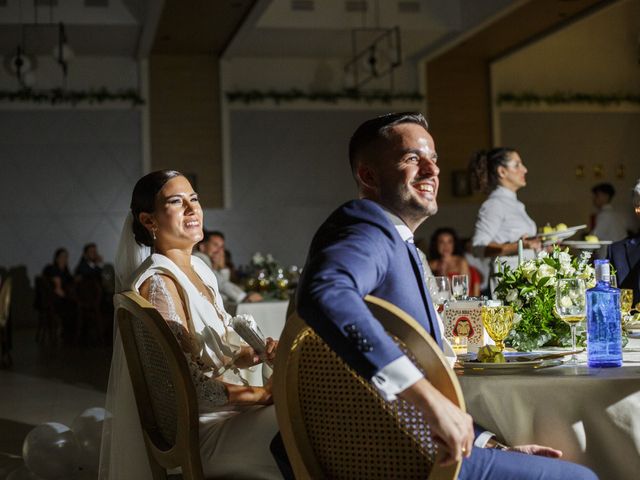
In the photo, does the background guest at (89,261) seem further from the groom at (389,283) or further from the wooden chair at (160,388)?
the groom at (389,283)

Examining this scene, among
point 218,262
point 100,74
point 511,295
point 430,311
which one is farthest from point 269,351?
point 100,74

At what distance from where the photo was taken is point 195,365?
2.64 m

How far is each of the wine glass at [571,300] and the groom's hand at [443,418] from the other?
1018mm

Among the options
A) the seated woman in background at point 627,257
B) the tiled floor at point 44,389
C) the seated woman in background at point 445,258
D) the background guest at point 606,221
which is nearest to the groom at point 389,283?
the seated woman in background at point 627,257

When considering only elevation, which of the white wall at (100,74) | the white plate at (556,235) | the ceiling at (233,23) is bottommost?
the white plate at (556,235)

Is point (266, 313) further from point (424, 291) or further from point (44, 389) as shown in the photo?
point (424, 291)

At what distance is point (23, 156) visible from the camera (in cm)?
1467

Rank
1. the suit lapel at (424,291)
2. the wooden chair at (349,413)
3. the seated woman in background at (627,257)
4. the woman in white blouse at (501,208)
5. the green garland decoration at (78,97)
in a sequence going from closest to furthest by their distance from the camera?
the wooden chair at (349,413) < the suit lapel at (424,291) < the seated woman in background at (627,257) < the woman in white blouse at (501,208) < the green garland decoration at (78,97)

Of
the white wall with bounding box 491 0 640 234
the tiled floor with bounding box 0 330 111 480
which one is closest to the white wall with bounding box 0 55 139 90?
the tiled floor with bounding box 0 330 111 480

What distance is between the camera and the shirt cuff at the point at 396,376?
1.63 meters

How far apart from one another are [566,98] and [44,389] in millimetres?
11274

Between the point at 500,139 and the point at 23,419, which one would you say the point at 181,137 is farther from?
the point at 23,419

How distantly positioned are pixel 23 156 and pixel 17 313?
2483mm

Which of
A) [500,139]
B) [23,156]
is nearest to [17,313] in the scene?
[23,156]
